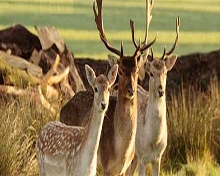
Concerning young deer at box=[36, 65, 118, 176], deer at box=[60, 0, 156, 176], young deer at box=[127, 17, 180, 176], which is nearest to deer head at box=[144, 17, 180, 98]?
young deer at box=[127, 17, 180, 176]

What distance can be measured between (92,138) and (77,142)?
0.33 meters

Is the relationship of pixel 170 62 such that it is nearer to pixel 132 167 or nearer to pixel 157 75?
pixel 157 75

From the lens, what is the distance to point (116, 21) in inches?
1202

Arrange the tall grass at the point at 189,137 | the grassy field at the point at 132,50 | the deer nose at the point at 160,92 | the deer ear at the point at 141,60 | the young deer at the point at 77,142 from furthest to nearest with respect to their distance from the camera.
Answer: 1. the tall grass at the point at 189,137
2. the grassy field at the point at 132,50
3. the deer nose at the point at 160,92
4. the deer ear at the point at 141,60
5. the young deer at the point at 77,142

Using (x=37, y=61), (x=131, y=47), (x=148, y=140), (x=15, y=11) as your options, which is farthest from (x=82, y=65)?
(x=15, y=11)

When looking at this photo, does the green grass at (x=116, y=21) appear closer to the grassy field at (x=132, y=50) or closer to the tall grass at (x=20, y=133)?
the grassy field at (x=132, y=50)

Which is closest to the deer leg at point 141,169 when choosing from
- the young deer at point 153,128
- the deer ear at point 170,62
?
the young deer at point 153,128

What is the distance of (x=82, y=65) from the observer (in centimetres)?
1625

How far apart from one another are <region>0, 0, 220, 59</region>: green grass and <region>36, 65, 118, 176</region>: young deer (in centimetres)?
1236

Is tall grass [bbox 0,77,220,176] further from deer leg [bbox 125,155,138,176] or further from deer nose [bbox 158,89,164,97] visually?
deer nose [bbox 158,89,164,97]

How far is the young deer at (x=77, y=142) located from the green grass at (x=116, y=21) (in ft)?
40.6

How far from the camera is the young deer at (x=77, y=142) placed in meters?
9.39

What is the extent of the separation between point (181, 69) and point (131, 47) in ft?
25.9

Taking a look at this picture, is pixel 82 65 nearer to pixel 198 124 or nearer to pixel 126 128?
pixel 198 124
